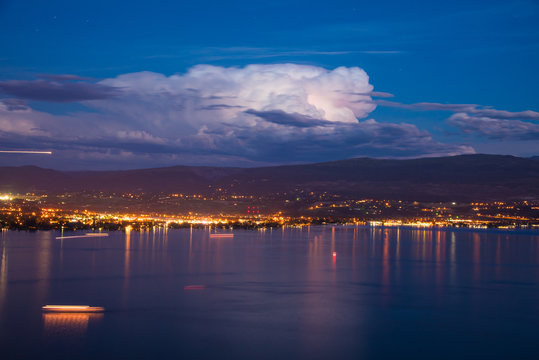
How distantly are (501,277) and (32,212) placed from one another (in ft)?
367

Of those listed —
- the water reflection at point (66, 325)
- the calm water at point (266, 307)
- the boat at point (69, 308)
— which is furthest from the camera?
the boat at point (69, 308)

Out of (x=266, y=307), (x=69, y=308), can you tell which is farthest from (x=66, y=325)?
(x=266, y=307)

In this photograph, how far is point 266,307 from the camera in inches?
1321

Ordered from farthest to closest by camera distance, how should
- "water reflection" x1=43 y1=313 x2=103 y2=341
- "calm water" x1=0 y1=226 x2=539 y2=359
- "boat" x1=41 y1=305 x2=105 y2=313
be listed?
"boat" x1=41 y1=305 x2=105 y2=313 < "water reflection" x1=43 y1=313 x2=103 y2=341 < "calm water" x1=0 y1=226 x2=539 y2=359

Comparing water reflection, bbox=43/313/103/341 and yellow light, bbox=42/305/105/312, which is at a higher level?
yellow light, bbox=42/305/105/312

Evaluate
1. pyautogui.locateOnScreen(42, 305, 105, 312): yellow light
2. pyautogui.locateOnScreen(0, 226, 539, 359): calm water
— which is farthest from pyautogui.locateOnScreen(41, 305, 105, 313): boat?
pyautogui.locateOnScreen(0, 226, 539, 359): calm water

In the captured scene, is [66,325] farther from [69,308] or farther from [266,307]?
[266,307]

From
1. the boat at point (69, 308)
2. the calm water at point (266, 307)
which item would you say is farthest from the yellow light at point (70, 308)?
the calm water at point (266, 307)

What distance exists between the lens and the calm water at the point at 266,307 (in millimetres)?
24812

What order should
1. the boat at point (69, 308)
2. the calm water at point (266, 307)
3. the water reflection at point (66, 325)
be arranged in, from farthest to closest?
the boat at point (69, 308)
the water reflection at point (66, 325)
the calm water at point (266, 307)

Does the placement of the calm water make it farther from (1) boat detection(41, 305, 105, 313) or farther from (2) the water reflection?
(1) boat detection(41, 305, 105, 313)

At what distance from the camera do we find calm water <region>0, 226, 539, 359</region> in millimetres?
24812

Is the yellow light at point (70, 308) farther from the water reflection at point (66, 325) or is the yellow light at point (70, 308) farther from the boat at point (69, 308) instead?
the water reflection at point (66, 325)

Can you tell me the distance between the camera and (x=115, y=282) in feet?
139
